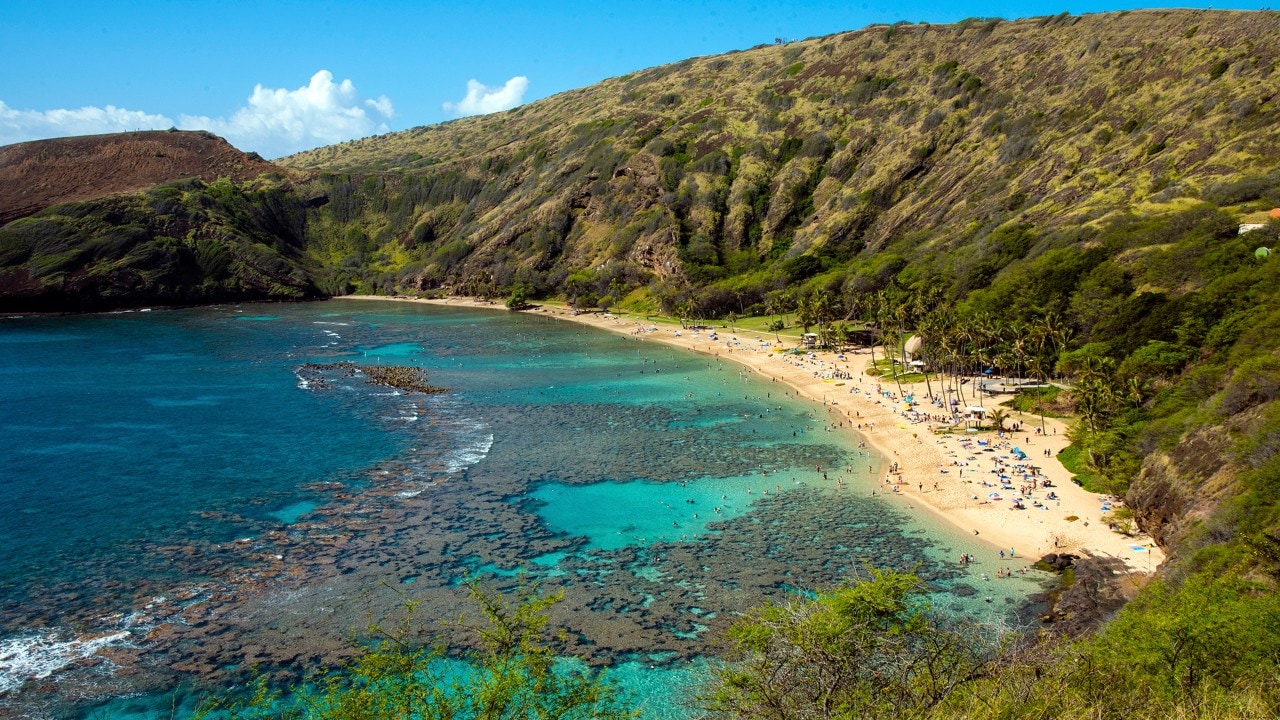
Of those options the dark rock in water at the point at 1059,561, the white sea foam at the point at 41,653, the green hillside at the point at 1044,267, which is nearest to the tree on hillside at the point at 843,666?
the green hillside at the point at 1044,267

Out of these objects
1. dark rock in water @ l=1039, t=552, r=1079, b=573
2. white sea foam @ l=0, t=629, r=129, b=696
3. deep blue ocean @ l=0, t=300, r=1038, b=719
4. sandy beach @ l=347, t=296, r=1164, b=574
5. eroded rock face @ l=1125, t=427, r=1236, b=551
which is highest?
eroded rock face @ l=1125, t=427, r=1236, b=551

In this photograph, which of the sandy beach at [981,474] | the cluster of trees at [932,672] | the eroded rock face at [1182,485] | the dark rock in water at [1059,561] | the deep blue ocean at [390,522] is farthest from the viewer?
the sandy beach at [981,474]

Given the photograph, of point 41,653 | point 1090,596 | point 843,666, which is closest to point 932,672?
point 843,666

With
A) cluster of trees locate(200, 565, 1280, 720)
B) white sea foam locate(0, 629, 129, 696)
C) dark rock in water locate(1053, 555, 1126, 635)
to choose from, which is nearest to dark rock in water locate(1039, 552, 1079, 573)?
dark rock in water locate(1053, 555, 1126, 635)

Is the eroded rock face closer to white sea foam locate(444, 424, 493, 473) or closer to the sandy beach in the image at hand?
the sandy beach

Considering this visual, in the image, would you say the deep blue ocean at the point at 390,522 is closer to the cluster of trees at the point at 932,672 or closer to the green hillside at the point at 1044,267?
the cluster of trees at the point at 932,672

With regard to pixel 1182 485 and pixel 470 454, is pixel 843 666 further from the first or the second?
pixel 470 454
